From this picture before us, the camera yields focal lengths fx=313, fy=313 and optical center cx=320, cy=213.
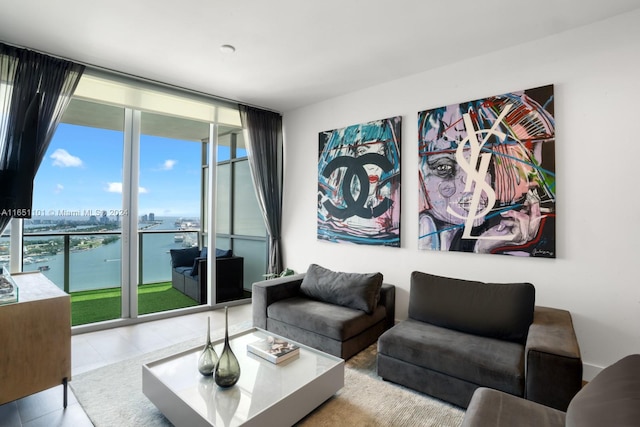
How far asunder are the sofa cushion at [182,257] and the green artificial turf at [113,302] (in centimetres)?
45

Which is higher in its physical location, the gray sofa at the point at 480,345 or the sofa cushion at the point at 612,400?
the sofa cushion at the point at 612,400

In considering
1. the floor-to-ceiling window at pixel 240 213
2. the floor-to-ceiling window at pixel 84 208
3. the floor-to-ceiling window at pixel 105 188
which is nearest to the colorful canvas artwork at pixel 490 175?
the floor-to-ceiling window at pixel 240 213

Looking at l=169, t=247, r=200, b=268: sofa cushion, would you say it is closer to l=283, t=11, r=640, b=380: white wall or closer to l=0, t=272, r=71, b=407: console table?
l=0, t=272, r=71, b=407: console table

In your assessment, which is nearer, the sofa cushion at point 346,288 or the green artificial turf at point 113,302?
the sofa cushion at point 346,288

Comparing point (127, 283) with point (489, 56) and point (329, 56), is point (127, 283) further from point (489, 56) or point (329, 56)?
point (489, 56)

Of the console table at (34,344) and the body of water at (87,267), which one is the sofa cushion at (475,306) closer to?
the console table at (34,344)

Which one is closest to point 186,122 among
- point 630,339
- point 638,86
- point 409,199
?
point 409,199

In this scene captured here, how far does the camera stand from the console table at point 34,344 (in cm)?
184

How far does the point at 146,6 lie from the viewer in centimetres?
224

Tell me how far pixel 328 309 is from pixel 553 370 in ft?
5.79

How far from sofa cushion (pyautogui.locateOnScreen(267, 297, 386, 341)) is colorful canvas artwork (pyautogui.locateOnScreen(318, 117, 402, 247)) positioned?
910 millimetres

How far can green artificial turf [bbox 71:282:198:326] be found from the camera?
381 centimetres

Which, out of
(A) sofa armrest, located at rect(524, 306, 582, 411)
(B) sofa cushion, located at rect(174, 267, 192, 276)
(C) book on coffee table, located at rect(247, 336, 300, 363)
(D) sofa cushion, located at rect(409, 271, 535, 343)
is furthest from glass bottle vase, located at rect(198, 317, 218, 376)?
(B) sofa cushion, located at rect(174, 267, 192, 276)

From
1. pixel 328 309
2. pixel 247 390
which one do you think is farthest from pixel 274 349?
pixel 328 309
